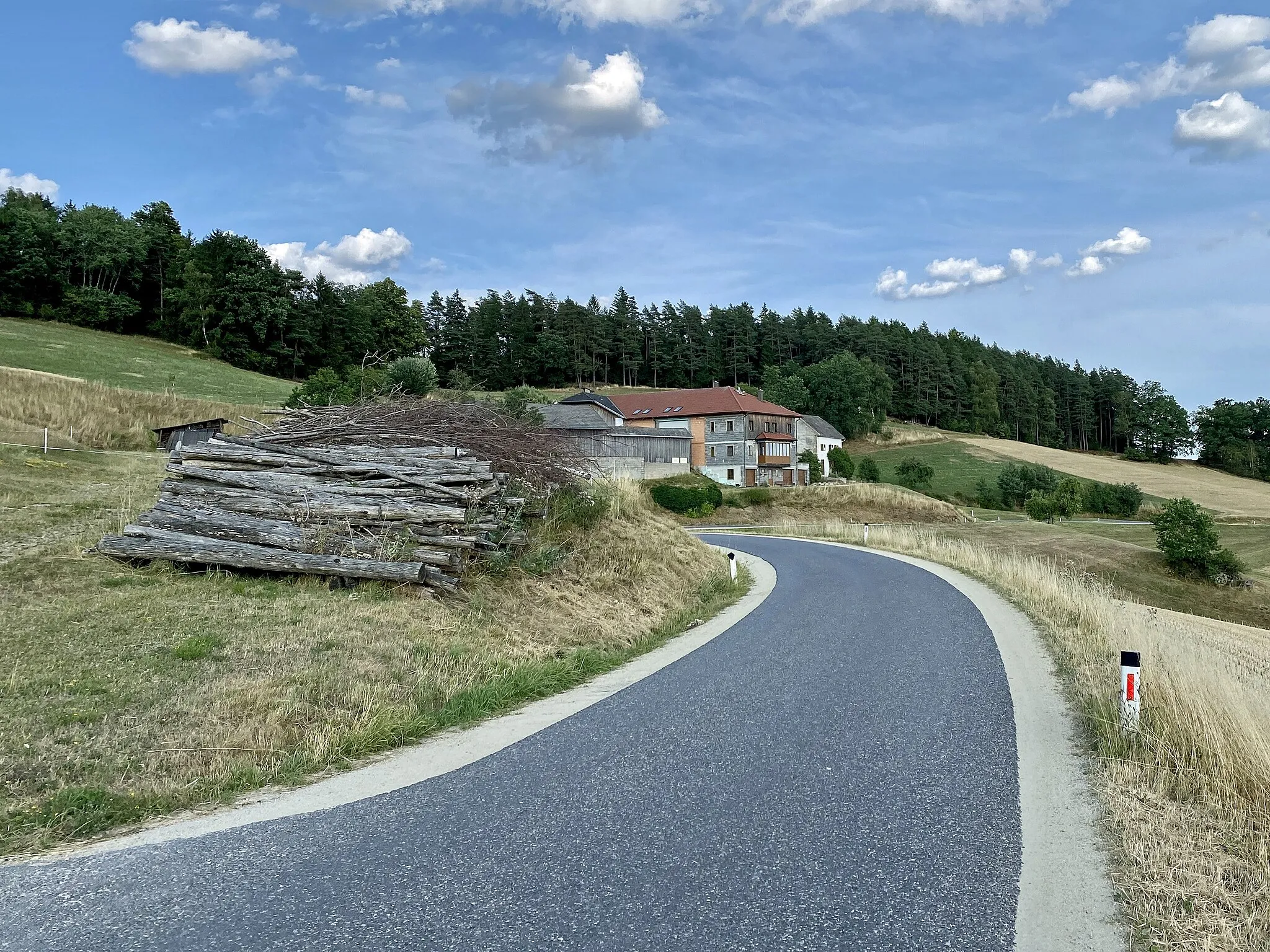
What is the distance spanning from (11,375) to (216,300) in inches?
1895

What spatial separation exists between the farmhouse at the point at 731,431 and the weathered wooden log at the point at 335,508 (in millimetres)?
58901

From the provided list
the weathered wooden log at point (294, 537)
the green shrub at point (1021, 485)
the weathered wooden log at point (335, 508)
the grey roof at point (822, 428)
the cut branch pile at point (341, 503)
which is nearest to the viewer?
the cut branch pile at point (341, 503)

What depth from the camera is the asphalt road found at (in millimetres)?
3896

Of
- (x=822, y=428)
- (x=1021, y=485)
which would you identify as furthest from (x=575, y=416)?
(x=1021, y=485)

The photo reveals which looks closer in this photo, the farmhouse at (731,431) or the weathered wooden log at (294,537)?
the weathered wooden log at (294,537)

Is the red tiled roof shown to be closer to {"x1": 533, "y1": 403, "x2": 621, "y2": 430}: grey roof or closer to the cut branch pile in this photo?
{"x1": 533, "y1": 403, "x2": 621, "y2": 430}: grey roof

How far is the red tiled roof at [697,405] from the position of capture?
7319cm

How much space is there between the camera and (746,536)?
37312 millimetres

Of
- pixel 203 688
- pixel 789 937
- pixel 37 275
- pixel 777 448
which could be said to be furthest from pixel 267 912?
pixel 37 275

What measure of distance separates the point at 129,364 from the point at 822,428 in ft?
219

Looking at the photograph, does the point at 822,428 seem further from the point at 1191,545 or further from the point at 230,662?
the point at 230,662

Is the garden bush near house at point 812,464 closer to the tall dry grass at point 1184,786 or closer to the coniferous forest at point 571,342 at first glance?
the coniferous forest at point 571,342

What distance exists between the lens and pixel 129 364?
201 ft

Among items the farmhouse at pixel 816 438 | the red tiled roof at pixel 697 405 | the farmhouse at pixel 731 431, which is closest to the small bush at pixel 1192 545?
the farmhouse at pixel 731 431
